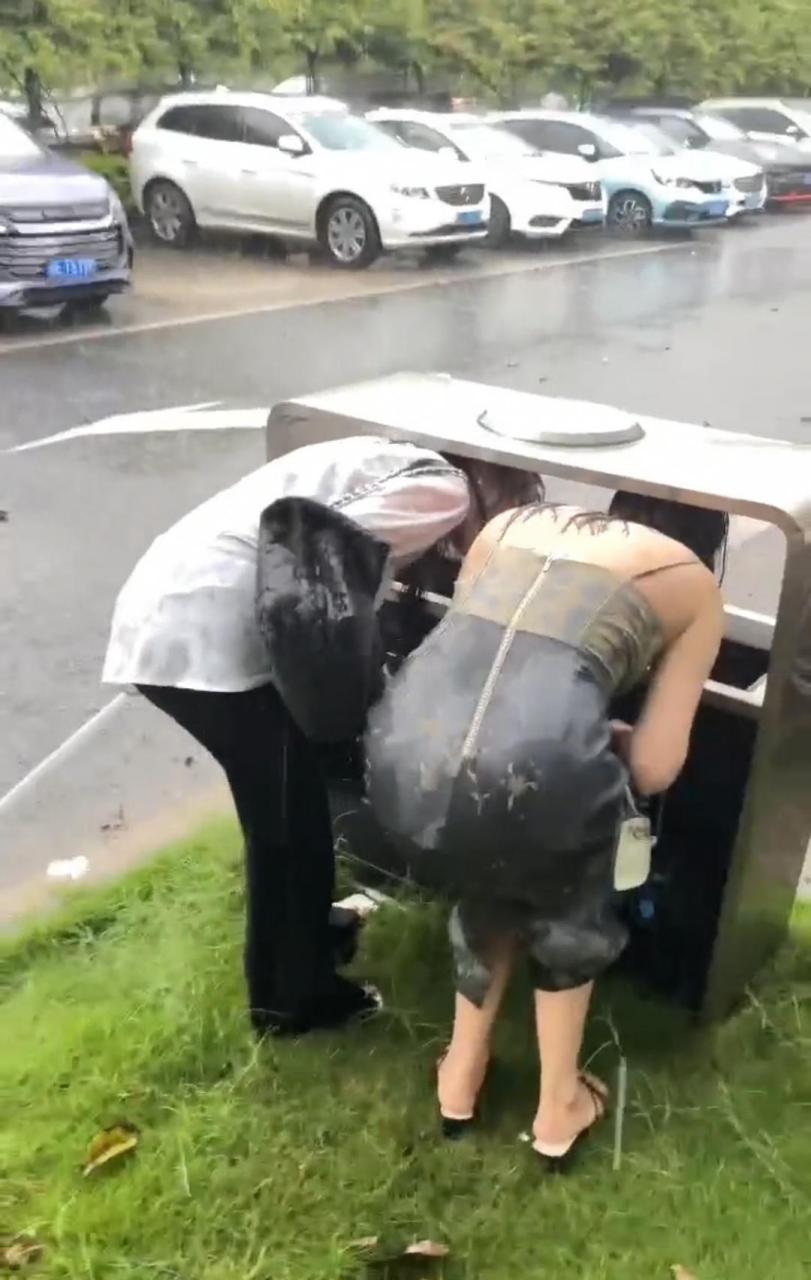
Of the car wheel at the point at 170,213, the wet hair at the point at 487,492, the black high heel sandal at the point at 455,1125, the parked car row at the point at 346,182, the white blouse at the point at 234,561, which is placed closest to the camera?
the white blouse at the point at 234,561

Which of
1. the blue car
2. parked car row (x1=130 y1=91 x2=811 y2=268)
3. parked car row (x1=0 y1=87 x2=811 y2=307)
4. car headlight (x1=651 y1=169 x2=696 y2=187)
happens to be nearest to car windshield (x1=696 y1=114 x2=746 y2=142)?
parked car row (x1=0 y1=87 x2=811 y2=307)

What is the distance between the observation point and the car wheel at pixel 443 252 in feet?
50.0

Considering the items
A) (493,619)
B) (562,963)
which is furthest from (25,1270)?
(493,619)

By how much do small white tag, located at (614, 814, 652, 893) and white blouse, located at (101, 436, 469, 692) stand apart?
62 centimetres

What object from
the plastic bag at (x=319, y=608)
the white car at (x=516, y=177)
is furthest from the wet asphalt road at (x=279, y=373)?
the plastic bag at (x=319, y=608)

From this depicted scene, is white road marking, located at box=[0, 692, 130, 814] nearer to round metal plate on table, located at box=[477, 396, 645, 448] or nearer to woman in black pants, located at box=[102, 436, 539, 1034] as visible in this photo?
woman in black pants, located at box=[102, 436, 539, 1034]

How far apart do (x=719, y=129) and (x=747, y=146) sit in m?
0.58

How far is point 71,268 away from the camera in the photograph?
33.5 ft

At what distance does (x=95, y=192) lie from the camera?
10.5m

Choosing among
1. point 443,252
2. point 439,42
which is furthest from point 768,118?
point 443,252

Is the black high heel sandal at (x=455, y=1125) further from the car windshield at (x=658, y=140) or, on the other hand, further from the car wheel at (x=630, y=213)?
the car windshield at (x=658, y=140)

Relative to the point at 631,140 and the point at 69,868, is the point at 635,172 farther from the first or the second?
the point at 69,868

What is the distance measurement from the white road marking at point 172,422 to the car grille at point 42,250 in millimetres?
2358

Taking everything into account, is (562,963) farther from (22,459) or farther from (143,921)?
(22,459)
